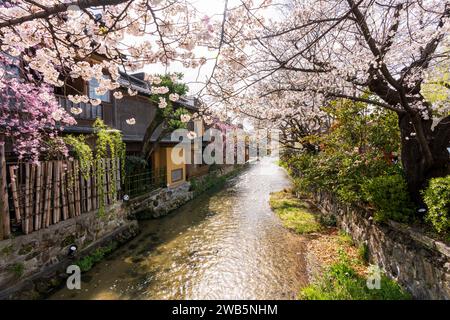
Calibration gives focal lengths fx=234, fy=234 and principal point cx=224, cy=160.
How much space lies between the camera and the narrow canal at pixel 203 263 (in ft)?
18.2

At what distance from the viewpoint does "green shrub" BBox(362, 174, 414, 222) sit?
214 inches

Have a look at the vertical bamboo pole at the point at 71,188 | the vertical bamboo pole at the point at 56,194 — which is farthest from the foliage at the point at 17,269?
the vertical bamboo pole at the point at 71,188

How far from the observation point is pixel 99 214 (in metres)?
7.68

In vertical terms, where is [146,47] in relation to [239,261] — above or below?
above

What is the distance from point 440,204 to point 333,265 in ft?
9.05

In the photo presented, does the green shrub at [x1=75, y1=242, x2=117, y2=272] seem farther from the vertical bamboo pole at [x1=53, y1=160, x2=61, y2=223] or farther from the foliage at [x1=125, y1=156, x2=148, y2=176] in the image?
the foliage at [x1=125, y1=156, x2=148, y2=176]

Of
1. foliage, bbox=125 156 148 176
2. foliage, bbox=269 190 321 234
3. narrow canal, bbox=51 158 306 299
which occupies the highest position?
foliage, bbox=125 156 148 176

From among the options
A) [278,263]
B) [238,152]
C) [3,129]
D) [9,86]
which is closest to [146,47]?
[9,86]

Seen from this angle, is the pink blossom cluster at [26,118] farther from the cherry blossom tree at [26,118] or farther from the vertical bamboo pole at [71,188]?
the vertical bamboo pole at [71,188]

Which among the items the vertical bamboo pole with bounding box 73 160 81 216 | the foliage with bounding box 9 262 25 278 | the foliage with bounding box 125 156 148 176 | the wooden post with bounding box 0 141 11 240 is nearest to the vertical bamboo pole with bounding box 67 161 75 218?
the vertical bamboo pole with bounding box 73 160 81 216

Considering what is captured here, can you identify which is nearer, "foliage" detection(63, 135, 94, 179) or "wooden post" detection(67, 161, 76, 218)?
"wooden post" detection(67, 161, 76, 218)

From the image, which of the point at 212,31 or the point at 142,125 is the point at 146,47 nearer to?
the point at 212,31

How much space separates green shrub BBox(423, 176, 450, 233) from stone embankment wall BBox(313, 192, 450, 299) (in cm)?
34

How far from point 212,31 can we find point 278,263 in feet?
20.2
